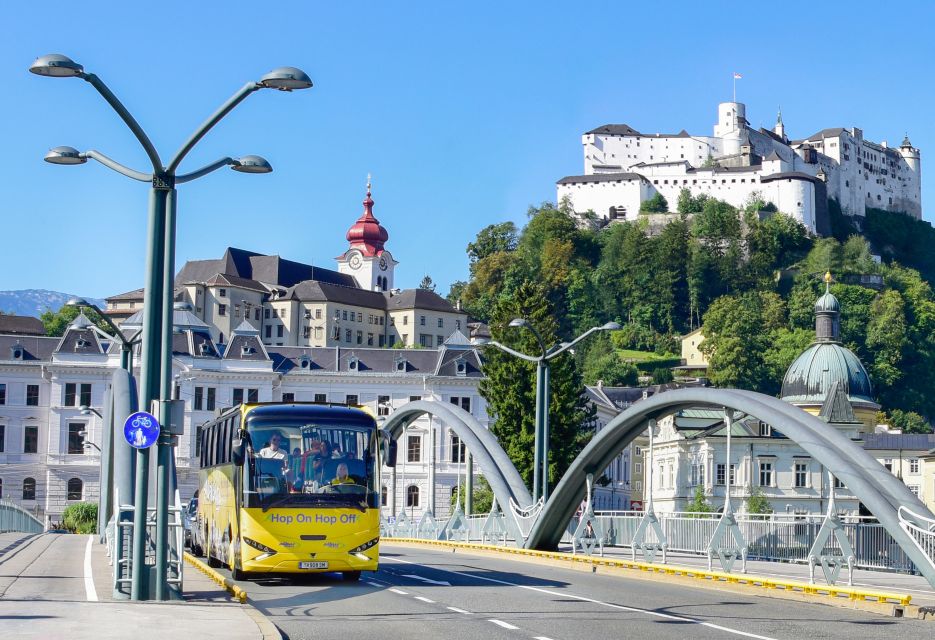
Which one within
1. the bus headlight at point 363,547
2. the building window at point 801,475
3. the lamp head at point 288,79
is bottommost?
the bus headlight at point 363,547

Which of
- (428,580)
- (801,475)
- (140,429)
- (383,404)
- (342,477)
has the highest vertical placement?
(383,404)

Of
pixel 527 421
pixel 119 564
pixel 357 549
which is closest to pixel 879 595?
pixel 357 549

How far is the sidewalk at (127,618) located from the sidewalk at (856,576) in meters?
9.22

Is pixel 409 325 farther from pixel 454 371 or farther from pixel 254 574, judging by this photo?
pixel 254 574

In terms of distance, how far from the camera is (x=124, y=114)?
18.6m

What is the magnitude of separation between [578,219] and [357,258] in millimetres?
31089

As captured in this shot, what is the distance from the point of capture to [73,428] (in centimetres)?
9500

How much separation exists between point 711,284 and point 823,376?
62.0m

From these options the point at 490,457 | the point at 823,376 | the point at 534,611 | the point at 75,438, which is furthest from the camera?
the point at 823,376

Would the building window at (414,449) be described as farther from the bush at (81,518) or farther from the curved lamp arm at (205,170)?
the curved lamp arm at (205,170)

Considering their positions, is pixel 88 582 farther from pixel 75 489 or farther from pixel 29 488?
pixel 29 488

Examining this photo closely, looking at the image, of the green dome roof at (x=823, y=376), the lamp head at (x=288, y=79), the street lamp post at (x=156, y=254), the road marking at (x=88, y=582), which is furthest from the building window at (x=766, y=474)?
the lamp head at (x=288, y=79)

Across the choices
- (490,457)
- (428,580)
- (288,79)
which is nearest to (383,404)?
(490,457)

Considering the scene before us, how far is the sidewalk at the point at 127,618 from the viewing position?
48.6 feet
